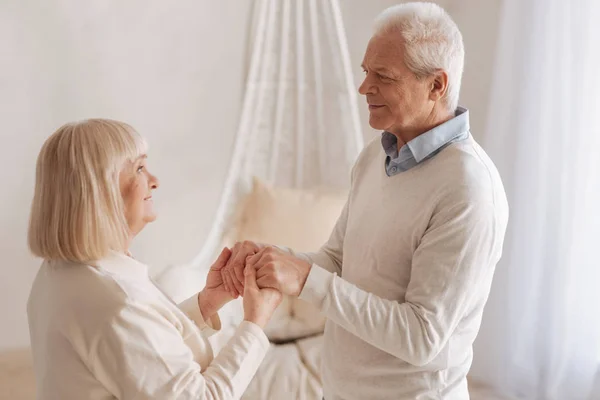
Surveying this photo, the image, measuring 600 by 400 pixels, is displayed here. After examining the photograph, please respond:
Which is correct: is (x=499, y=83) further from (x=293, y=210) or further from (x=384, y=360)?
(x=384, y=360)

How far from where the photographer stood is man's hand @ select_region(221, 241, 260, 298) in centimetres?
151

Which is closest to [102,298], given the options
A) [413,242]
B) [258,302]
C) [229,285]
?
[258,302]

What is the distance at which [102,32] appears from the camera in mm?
2721

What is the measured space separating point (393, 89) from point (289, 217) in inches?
61.8

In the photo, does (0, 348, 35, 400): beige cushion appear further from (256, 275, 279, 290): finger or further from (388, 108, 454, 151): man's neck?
(388, 108, 454, 151): man's neck

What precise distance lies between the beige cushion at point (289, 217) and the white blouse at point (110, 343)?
5.29 ft

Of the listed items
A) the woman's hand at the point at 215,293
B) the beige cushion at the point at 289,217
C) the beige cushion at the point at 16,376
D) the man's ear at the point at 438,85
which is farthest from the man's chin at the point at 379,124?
the beige cushion at the point at 16,376

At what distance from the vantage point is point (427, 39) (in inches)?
52.4

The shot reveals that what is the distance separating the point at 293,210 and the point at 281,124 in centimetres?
38

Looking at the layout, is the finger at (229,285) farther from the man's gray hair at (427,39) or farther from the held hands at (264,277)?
the man's gray hair at (427,39)

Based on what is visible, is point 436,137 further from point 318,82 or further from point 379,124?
point 318,82

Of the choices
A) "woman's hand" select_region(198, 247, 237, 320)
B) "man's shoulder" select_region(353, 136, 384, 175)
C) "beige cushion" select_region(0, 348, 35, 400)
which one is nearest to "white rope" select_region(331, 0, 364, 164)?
"man's shoulder" select_region(353, 136, 384, 175)

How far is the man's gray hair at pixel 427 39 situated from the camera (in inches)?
52.4

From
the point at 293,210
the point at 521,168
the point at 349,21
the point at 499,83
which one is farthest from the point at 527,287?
the point at 349,21
